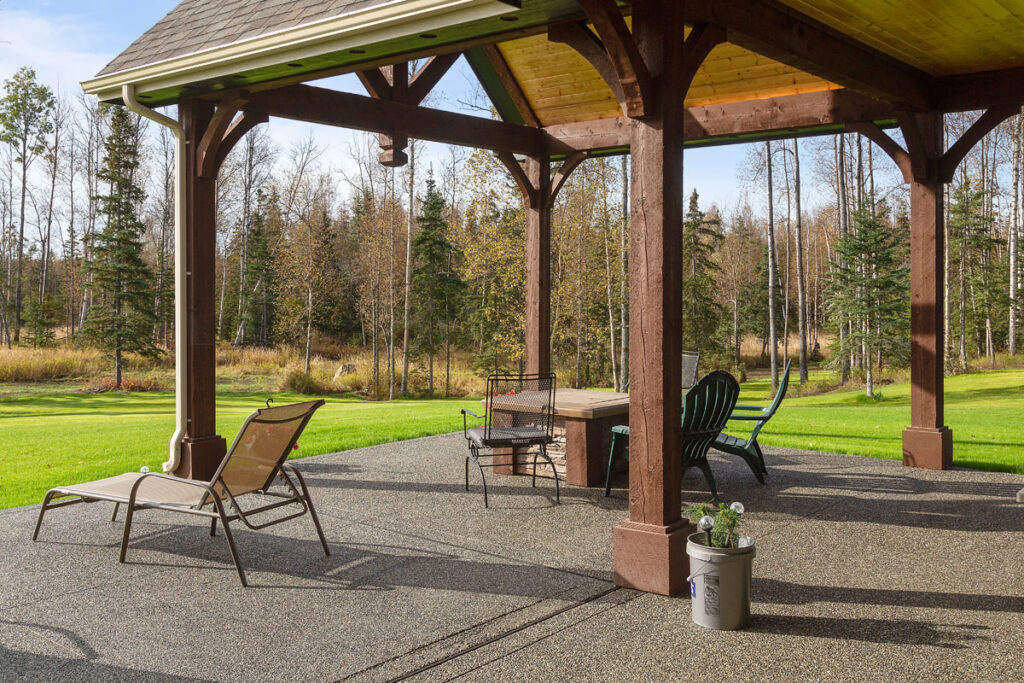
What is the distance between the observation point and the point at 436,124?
22.0ft

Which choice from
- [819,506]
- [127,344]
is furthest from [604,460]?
[127,344]

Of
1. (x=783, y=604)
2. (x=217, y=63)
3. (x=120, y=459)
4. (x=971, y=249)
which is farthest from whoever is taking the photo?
(x=971, y=249)

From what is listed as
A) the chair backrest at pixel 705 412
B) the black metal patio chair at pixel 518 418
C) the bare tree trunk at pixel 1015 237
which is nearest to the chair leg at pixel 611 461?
the black metal patio chair at pixel 518 418

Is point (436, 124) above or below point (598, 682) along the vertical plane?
above

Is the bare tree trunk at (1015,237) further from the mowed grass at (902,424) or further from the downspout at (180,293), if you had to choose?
the downspout at (180,293)

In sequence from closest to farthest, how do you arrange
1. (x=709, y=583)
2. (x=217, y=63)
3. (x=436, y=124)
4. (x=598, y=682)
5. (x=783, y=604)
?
(x=598, y=682) < (x=709, y=583) < (x=783, y=604) < (x=217, y=63) < (x=436, y=124)

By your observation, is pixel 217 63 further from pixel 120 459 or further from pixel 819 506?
pixel 819 506

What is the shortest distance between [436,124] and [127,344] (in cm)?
1540

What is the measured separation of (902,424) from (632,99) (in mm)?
8003

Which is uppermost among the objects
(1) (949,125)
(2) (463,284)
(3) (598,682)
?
(1) (949,125)

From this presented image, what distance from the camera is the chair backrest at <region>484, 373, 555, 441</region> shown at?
574 cm

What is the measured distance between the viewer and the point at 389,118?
6.31 meters

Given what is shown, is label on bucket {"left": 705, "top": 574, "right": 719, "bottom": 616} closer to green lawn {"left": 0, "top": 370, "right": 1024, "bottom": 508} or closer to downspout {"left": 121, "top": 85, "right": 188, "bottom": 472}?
downspout {"left": 121, "top": 85, "right": 188, "bottom": 472}

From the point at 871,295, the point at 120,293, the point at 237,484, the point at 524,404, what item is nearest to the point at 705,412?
the point at 524,404
